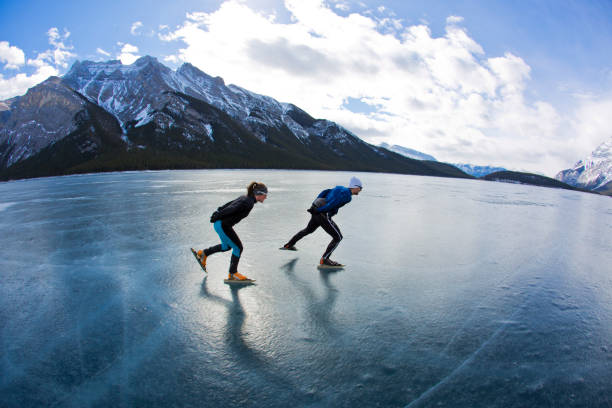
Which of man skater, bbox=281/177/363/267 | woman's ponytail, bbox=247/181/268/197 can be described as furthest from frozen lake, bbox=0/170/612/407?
woman's ponytail, bbox=247/181/268/197

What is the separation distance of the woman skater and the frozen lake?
1.86ft

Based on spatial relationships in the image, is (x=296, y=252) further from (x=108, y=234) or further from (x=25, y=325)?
(x=108, y=234)

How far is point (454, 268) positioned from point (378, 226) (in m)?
5.15

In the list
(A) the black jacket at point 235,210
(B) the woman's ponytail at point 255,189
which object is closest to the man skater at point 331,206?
(B) the woman's ponytail at point 255,189

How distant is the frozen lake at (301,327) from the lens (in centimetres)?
340

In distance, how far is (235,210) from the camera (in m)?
6.25

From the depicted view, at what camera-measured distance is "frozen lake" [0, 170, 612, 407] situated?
3.40 m

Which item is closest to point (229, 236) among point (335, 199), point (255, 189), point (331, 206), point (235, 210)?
point (235, 210)

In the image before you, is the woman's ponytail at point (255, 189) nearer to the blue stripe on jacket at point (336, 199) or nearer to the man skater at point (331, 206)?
the man skater at point (331, 206)

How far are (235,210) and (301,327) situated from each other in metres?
2.68

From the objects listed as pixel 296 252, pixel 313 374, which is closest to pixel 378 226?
pixel 296 252

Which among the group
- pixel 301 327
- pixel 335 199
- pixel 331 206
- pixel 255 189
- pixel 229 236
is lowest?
pixel 301 327

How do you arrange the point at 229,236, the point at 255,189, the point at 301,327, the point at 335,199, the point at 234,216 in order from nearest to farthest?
the point at 301,327
the point at 255,189
the point at 234,216
the point at 229,236
the point at 335,199

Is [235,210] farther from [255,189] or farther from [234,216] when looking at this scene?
[255,189]
